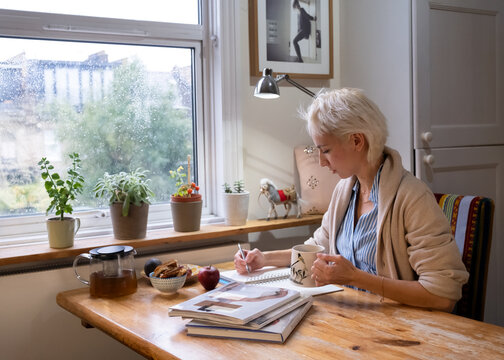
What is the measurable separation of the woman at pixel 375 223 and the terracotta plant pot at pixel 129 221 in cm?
44

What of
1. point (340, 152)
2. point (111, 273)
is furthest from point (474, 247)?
point (111, 273)

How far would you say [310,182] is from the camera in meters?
2.45

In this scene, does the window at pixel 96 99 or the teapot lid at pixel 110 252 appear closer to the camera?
the teapot lid at pixel 110 252

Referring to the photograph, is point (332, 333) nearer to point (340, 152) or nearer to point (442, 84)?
point (340, 152)

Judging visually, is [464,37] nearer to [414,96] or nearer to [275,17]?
[414,96]

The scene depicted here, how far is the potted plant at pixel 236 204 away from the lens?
223 centimetres

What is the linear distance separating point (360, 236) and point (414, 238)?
227 millimetres

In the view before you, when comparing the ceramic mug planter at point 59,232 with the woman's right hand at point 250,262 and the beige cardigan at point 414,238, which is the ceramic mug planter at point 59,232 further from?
the beige cardigan at point 414,238

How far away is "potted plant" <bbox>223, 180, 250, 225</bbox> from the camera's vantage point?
223 cm

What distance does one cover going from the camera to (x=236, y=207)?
7.36 feet

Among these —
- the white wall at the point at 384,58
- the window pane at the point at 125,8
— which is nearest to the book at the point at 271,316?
the white wall at the point at 384,58

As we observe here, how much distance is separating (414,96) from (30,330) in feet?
5.66

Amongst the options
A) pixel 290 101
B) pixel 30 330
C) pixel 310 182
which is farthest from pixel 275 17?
pixel 30 330

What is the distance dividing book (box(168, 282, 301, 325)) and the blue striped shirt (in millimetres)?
369
